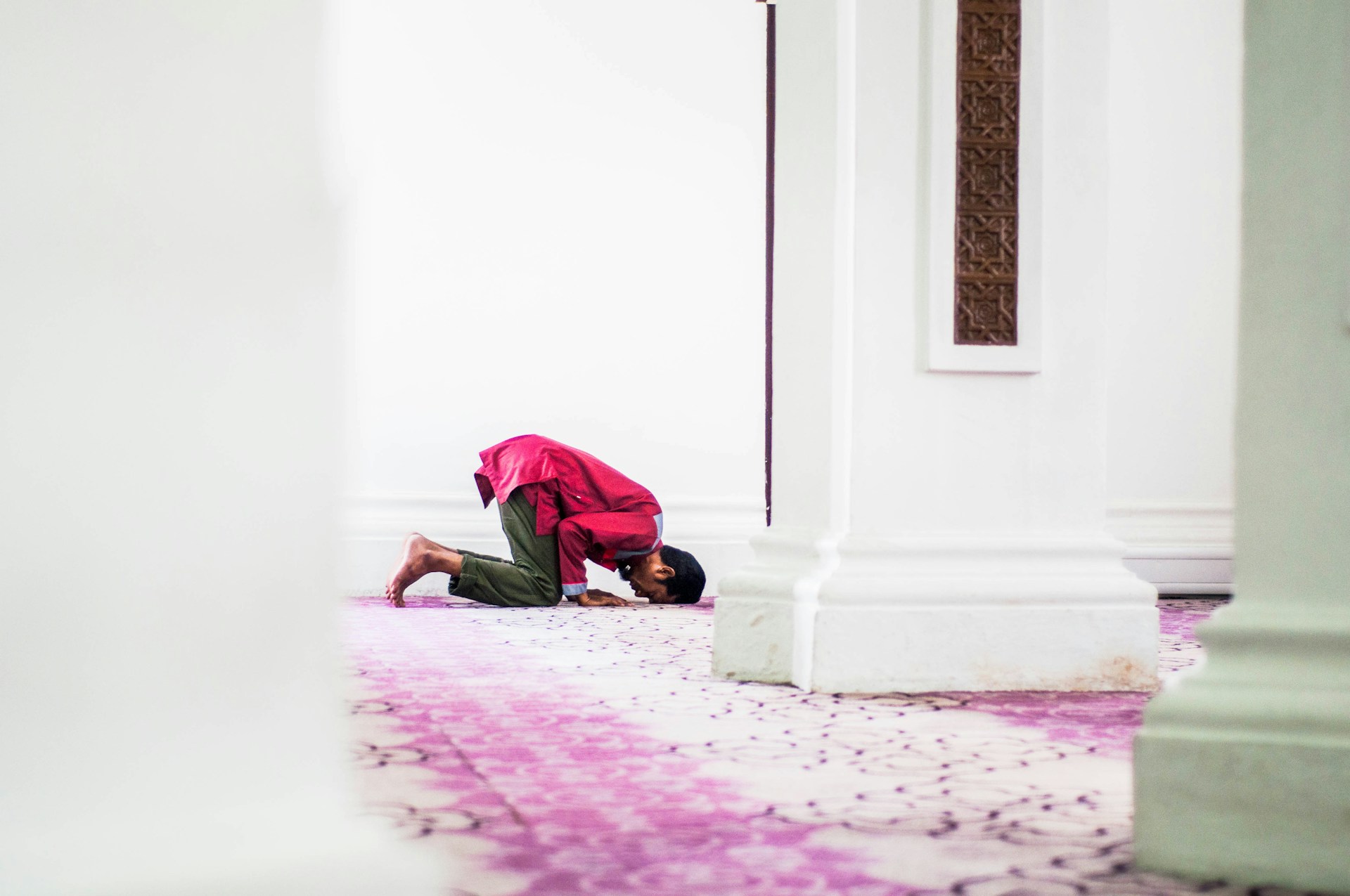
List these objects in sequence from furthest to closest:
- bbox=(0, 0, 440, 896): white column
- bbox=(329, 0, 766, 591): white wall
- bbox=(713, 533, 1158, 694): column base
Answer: bbox=(329, 0, 766, 591): white wall < bbox=(713, 533, 1158, 694): column base < bbox=(0, 0, 440, 896): white column

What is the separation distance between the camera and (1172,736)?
4.75 feet

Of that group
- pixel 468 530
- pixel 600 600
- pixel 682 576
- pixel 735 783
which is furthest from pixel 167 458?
pixel 468 530

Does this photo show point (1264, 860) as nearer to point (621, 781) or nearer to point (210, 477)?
point (621, 781)

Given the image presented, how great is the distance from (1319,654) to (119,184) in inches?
49.2

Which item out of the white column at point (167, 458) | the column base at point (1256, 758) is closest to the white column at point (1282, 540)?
the column base at point (1256, 758)

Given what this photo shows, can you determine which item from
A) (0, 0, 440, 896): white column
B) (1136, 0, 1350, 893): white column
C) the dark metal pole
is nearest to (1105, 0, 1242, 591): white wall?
the dark metal pole

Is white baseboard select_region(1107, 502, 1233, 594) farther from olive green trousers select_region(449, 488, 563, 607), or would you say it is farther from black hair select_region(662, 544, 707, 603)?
olive green trousers select_region(449, 488, 563, 607)

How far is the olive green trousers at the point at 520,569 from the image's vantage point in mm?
5359

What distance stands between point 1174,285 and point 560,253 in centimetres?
294

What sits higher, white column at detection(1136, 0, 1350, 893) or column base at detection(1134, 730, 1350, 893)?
white column at detection(1136, 0, 1350, 893)

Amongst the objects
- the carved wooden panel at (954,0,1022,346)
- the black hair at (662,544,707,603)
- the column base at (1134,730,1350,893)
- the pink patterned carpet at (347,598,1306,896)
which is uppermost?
the carved wooden panel at (954,0,1022,346)

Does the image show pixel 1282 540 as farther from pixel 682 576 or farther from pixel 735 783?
pixel 682 576

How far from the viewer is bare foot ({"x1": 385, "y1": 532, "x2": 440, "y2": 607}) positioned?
5.27 meters

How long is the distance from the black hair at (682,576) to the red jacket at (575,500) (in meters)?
0.07
